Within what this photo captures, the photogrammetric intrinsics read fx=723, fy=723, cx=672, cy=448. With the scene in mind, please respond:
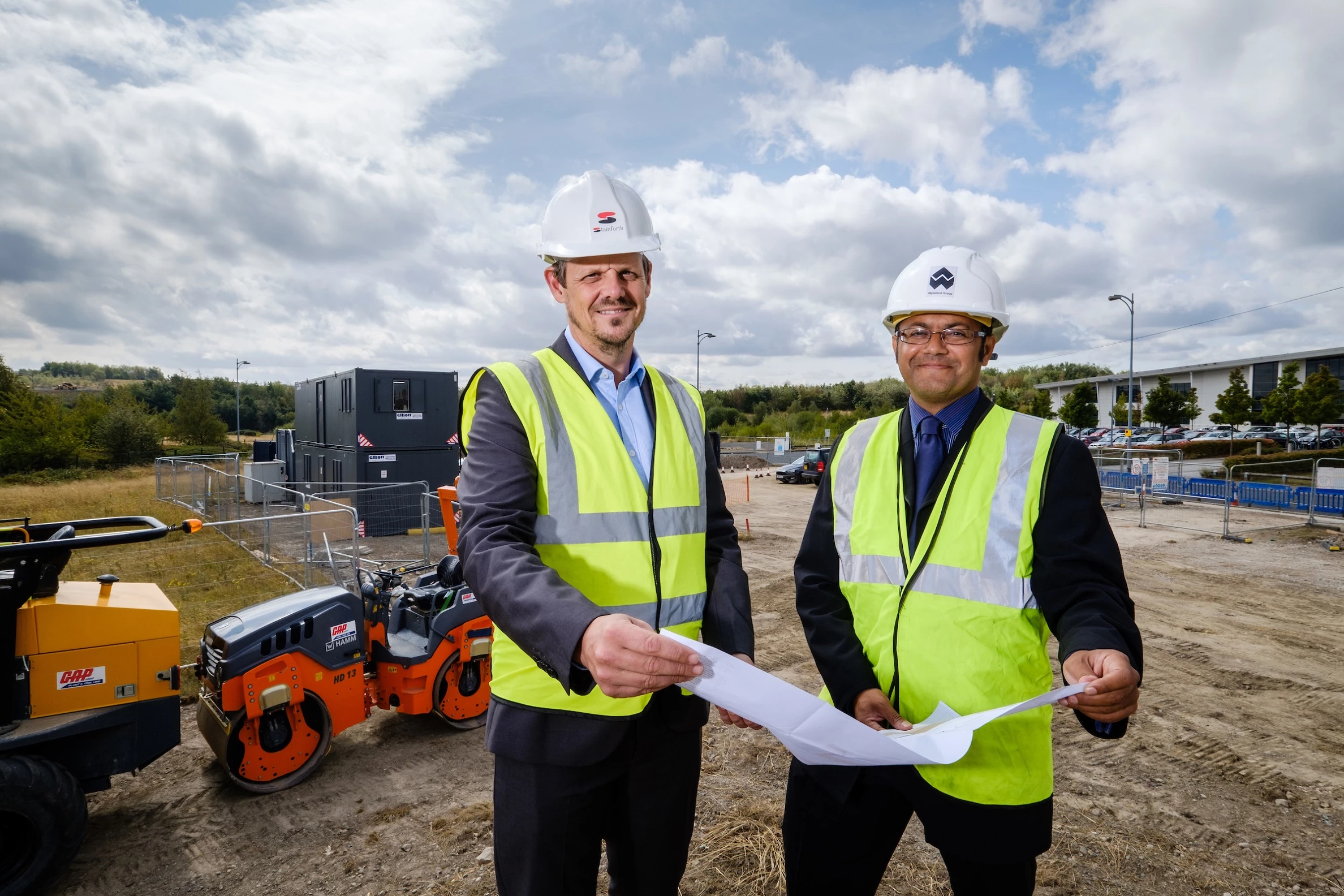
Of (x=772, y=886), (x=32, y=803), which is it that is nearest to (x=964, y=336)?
(x=772, y=886)

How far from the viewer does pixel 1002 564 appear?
203 centimetres

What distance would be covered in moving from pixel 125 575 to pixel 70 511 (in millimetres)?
11350

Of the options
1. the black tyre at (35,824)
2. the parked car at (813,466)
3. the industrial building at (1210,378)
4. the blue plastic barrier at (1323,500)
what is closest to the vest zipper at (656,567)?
the black tyre at (35,824)

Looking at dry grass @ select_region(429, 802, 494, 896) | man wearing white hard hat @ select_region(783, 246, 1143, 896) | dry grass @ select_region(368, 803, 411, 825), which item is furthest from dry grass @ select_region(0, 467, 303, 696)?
man wearing white hard hat @ select_region(783, 246, 1143, 896)

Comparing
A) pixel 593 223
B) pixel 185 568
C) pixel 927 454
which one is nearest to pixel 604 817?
pixel 927 454

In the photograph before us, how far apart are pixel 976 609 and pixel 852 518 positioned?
18.7 inches

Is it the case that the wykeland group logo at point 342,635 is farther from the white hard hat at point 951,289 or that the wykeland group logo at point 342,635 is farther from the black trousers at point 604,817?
the white hard hat at point 951,289

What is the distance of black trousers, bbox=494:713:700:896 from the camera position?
1835mm

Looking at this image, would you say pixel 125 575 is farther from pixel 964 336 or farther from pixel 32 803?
pixel 964 336

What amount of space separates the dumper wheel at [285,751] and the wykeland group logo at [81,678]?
0.76 meters

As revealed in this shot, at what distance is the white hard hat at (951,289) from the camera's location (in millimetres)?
2352

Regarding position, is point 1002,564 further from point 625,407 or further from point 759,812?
point 759,812

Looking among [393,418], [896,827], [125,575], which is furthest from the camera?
[393,418]

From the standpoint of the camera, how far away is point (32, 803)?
3.46m
